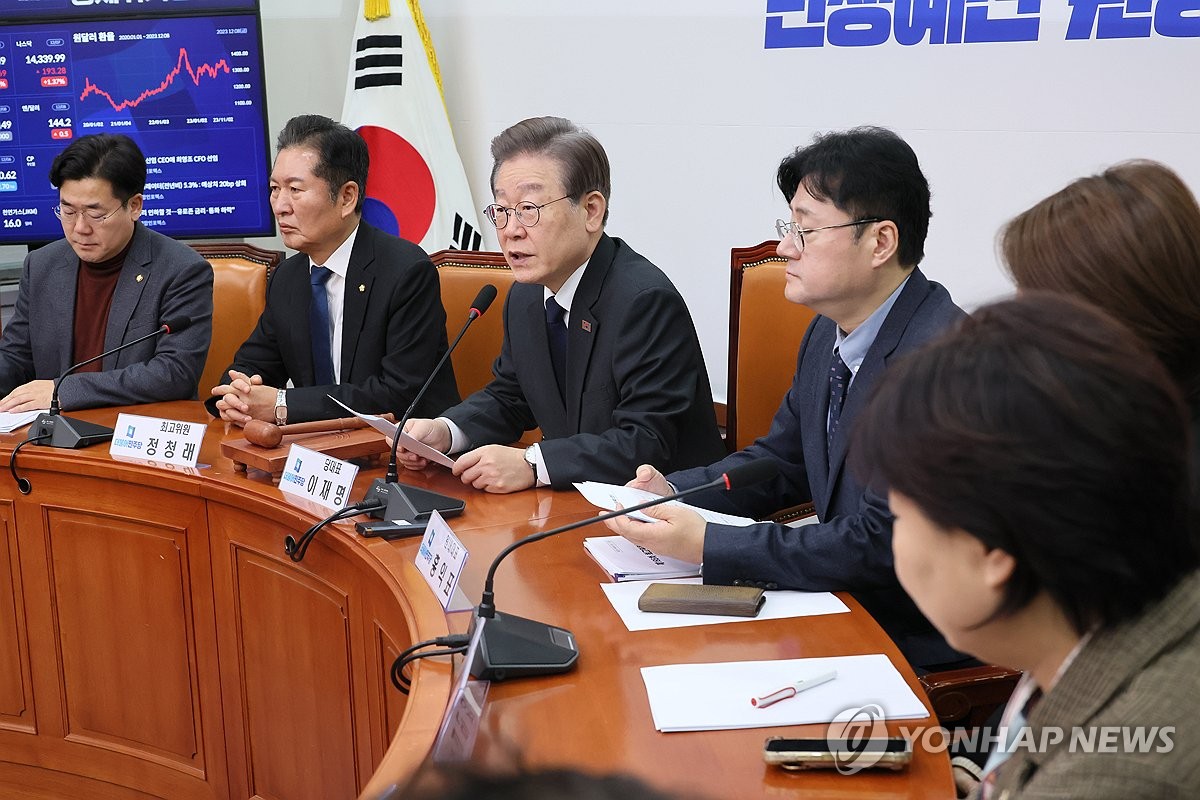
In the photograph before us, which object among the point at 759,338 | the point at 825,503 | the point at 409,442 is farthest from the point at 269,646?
the point at 759,338

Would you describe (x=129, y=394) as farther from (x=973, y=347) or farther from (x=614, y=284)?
(x=973, y=347)

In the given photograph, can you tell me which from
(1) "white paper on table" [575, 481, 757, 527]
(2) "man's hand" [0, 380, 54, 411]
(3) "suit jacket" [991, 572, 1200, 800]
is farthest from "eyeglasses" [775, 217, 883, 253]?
(2) "man's hand" [0, 380, 54, 411]

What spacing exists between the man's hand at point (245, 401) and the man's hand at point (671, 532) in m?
1.19

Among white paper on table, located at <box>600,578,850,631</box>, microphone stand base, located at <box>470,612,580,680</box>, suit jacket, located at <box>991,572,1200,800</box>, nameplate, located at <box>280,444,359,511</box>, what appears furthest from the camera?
nameplate, located at <box>280,444,359,511</box>

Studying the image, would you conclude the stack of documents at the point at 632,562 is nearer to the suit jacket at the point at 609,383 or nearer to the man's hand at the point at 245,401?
the suit jacket at the point at 609,383

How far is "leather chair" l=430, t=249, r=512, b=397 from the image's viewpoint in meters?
3.26

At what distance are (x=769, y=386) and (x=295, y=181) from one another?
1.32m

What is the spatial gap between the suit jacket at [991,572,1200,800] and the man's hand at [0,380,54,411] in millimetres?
2633

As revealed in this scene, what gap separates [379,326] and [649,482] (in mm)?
1298

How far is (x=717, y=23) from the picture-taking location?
12.8ft

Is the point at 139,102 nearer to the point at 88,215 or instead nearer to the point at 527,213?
the point at 88,215

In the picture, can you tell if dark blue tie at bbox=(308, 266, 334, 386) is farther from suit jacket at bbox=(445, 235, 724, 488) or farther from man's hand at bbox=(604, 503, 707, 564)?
man's hand at bbox=(604, 503, 707, 564)

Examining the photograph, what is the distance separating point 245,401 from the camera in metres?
2.61

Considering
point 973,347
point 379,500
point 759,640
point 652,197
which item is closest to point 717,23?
point 652,197
